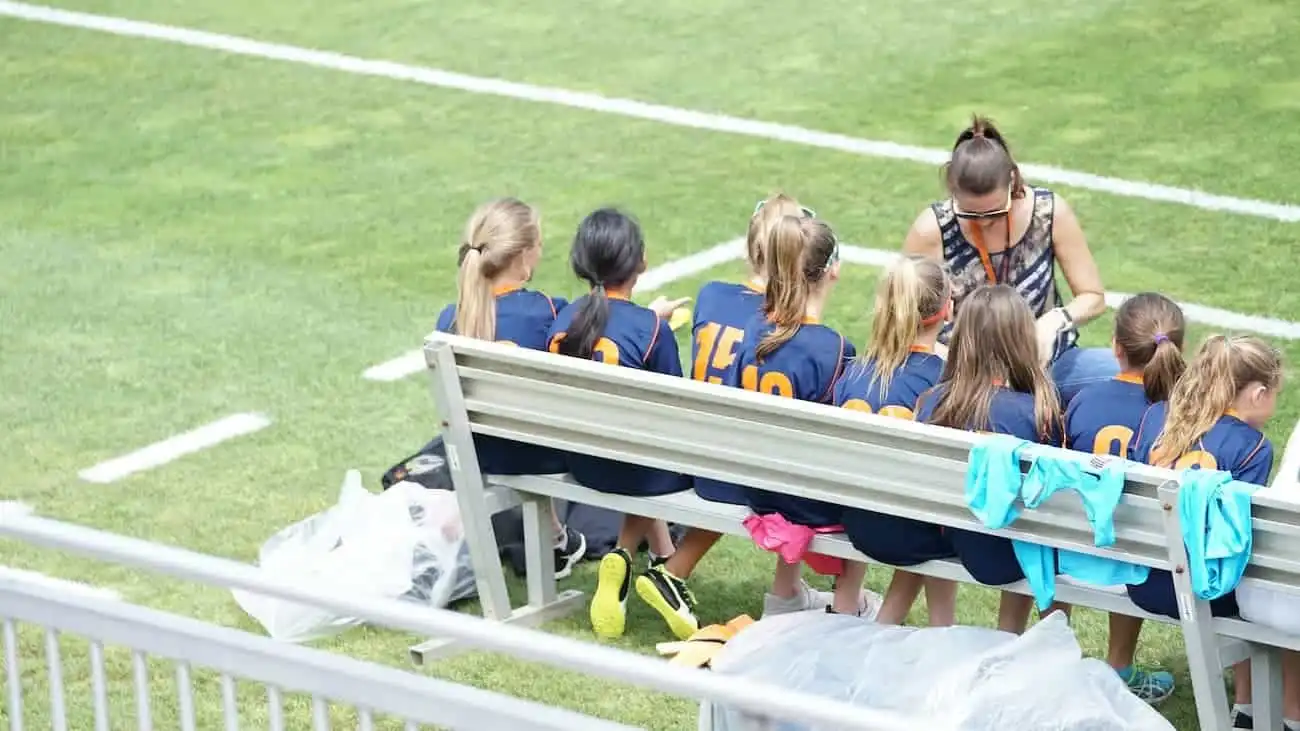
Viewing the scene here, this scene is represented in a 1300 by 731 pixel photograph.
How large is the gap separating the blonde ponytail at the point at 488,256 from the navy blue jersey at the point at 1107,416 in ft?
5.67

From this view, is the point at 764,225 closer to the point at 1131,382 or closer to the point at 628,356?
the point at 628,356

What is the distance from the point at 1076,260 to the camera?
23.2 feet

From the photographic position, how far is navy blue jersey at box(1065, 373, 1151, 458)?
567 cm

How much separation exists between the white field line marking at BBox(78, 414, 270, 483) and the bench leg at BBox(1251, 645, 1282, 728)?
12.8 feet

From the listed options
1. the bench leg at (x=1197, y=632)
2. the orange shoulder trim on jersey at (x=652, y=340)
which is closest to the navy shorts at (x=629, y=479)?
the orange shoulder trim on jersey at (x=652, y=340)

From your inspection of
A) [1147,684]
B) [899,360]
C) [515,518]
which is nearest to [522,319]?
[515,518]

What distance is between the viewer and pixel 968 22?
1283 cm

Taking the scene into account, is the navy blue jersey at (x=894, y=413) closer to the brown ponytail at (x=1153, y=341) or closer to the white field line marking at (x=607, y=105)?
the brown ponytail at (x=1153, y=341)

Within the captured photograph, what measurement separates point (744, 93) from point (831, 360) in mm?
5924

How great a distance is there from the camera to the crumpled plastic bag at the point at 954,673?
514 cm

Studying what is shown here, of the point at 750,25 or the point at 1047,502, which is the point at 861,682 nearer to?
the point at 1047,502

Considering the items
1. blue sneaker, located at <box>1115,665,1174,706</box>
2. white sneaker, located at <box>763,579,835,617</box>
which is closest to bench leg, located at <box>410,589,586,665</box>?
white sneaker, located at <box>763,579,835,617</box>

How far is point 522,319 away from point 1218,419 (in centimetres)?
211

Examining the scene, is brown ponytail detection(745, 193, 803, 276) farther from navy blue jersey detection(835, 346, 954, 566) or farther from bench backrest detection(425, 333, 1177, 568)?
bench backrest detection(425, 333, 1177, 568)
